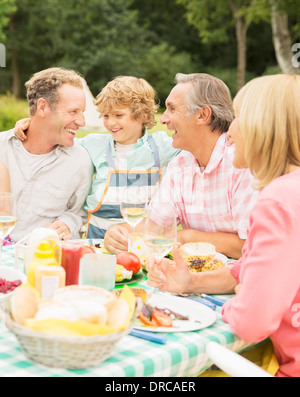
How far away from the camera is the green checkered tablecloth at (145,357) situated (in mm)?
1404

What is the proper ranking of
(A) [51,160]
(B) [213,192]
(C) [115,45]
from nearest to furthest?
(B) [213,192] → (A) [51,160] → (C) [115,45]

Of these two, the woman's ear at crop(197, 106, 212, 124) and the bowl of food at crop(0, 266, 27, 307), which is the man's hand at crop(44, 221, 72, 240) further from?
the bowl of food at crop(0, 266, 27, 307)

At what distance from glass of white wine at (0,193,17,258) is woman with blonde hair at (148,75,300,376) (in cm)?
59

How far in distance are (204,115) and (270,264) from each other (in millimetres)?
1735

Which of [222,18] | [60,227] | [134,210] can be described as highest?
[222,18]

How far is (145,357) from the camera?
59.4 inches

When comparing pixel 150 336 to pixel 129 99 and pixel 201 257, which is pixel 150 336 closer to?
pixel 201 257

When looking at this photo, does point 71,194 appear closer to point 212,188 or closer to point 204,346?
point 212,188

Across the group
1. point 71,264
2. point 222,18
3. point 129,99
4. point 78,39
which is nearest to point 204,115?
point 129,99

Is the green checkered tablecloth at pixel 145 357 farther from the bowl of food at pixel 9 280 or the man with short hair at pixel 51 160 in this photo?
the man with short hair at pixel 51 160

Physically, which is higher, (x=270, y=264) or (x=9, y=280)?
(x=270, y=264)

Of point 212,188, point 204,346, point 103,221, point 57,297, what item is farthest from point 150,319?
point 103,221

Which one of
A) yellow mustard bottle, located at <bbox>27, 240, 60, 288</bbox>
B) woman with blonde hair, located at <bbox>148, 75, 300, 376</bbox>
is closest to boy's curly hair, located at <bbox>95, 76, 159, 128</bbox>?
woman with blonde hair, located at <bbox>148, 75, 300, 376</bbox>

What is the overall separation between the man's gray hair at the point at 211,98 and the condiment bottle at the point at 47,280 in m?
1.74
